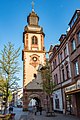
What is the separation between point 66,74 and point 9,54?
1009 centimetres

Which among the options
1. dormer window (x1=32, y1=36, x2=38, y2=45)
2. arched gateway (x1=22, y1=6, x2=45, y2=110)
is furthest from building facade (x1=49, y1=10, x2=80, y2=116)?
dormer window (x1=32, y1=36, x2=38, y2=45)

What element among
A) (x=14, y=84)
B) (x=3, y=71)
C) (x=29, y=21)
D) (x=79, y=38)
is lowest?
(x=14, y=84)

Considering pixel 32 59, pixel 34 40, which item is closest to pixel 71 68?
pixel 32 59

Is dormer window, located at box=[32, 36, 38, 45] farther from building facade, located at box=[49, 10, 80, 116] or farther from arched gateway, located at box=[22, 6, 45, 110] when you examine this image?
building facade, located at box=[49, 10, 80, 116]

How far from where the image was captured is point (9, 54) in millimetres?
19484

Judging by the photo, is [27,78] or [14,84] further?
[27,78]

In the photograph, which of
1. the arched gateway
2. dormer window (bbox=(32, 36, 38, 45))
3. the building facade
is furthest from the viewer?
dormer window (bbox=(32, 36, 38, 45))

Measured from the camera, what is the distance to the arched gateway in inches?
1682

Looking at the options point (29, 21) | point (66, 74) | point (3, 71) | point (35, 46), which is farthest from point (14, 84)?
point (29, 21)

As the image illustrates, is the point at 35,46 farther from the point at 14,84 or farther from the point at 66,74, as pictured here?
the point at 14,84

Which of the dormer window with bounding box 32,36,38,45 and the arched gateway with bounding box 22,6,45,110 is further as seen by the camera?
the dormer window with bounding box 32,36,38,45

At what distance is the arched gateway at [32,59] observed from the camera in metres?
42.7

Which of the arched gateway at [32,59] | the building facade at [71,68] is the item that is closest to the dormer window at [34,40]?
the arched gateway at [32,59]

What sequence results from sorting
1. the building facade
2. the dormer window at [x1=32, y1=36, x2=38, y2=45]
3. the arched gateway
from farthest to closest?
1. the dormer window at [x1=32, y1=36, x2=38, y2=45]
2. the arched gateway
3. the building facade
